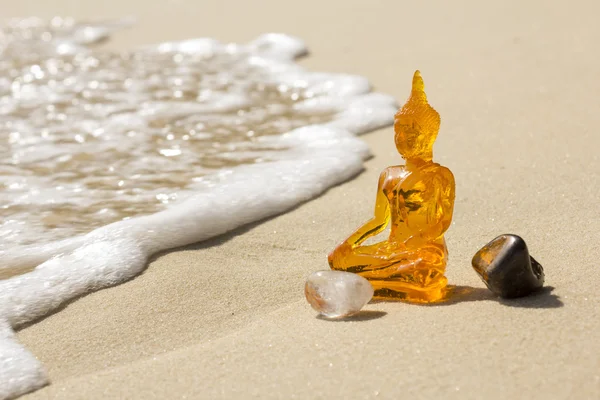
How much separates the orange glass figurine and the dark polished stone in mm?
135

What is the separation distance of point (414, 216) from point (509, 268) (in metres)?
0.27

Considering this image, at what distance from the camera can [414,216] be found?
2131 millimetres

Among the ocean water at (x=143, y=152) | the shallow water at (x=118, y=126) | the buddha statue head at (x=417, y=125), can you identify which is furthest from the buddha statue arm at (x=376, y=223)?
the shallow water at (x=118, y=126)

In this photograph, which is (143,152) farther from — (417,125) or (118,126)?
(417,125)

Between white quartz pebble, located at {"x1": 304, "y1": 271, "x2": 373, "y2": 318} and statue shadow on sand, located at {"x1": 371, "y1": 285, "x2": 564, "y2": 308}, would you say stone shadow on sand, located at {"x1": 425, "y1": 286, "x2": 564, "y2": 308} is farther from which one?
white quartz pebble, located at {"x1": 304, "y1": 271, "x2": 373, "y2": 318}

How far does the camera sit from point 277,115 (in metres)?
4.41

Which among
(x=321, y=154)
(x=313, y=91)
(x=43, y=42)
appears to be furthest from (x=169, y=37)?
(x=321, y=154)

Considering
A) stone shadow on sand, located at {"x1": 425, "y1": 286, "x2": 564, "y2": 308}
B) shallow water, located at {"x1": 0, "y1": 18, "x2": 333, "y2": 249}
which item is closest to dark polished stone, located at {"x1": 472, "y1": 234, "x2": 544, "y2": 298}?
stone shadow on sand, located at {"x1": 425, "y1": 286, "x2": 564, "y2": 308}

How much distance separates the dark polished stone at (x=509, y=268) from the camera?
2.00 m

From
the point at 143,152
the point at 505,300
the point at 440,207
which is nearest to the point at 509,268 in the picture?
the point at 505,300

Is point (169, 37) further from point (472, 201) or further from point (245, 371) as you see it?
point (245, 371)

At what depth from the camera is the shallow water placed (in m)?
3.29

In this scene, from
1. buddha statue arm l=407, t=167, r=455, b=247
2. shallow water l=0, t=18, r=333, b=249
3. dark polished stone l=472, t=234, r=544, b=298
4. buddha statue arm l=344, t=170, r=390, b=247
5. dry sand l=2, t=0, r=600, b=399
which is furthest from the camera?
shallow water l=0, t=18, r=333, b=249

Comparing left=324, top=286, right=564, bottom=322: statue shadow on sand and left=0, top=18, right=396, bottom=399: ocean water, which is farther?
left=0, top=18, right=396, bottom=399: ocean water
